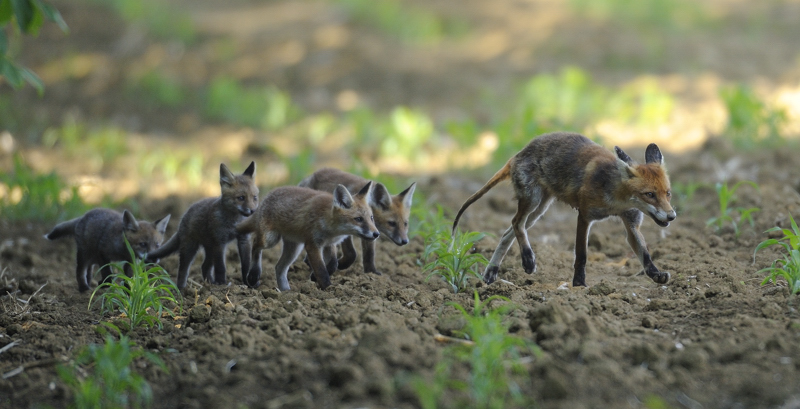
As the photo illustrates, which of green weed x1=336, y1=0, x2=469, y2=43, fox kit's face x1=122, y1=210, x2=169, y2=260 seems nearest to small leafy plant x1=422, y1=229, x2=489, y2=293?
fox kit's face x1=122, y1=210, x2=169, y2=260

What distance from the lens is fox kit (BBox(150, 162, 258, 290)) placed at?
6.79m

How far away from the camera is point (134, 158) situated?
38.3 ft

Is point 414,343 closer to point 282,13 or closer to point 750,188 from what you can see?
point 750,188

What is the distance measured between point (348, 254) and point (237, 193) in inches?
48.4

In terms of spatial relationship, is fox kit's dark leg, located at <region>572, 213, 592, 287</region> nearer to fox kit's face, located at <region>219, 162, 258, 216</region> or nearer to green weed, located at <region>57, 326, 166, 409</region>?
fox kit's face, located at <region>219, 162, 258, 216</region>

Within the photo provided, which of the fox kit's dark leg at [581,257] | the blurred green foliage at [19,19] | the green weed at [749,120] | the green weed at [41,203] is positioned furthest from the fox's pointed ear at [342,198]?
the green weed at [749,120]

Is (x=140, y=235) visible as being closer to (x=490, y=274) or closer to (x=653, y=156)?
(x=490, y=274)

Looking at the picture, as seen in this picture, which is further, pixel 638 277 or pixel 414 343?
pixel 638 277

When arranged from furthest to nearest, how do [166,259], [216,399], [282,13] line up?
[282,13]
[166,259]
[216,399]

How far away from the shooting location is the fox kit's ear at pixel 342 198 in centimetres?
630

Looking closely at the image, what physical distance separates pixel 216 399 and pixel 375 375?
0.89 metres

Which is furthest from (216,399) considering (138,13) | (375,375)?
(138,13)

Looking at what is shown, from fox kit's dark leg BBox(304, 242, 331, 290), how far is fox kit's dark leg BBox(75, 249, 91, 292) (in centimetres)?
232

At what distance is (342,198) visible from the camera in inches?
249
